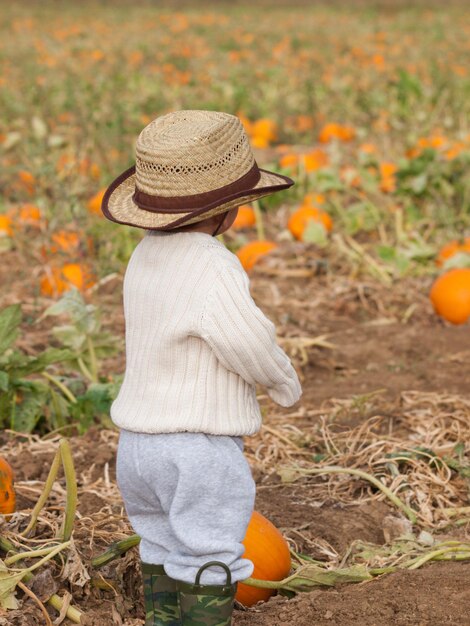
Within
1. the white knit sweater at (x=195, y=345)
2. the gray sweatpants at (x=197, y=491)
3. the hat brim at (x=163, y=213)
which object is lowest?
the gray sweatpants at (x=197, y=491)

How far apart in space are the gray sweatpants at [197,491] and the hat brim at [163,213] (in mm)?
515

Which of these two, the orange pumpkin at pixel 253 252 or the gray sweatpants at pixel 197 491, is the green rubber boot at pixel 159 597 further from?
the orange pumpkin at pixel 253 252

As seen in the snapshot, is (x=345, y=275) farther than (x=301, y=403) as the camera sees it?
Yes

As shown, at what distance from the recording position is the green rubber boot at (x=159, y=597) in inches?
102

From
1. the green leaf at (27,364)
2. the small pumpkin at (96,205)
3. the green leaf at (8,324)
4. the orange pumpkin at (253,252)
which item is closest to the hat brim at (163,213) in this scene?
the green leaf at (8,324)

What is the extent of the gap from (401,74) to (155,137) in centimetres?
651

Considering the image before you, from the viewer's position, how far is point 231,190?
2.49m

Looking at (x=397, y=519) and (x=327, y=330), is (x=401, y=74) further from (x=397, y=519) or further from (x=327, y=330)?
(x=397, y=519)

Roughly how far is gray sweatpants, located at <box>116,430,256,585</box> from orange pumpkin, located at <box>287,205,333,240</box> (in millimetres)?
4014

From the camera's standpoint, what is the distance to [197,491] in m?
2.42

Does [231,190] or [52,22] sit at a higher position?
[231,190]

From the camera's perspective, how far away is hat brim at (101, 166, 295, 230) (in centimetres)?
243

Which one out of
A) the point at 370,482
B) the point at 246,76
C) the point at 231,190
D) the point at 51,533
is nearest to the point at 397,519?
the point at 370,482

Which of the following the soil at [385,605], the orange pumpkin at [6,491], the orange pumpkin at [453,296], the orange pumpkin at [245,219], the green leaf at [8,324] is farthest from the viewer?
the orange pumpkin at [245,219]
